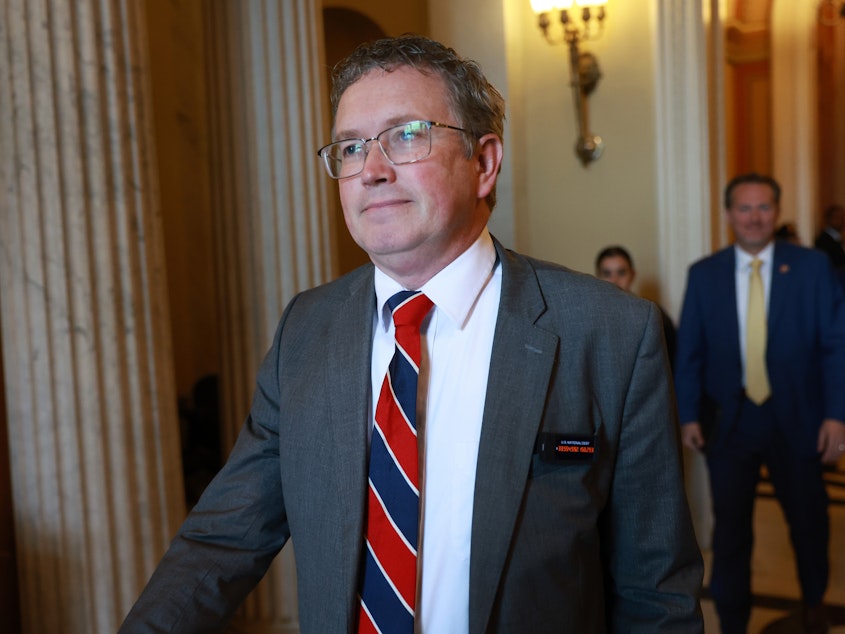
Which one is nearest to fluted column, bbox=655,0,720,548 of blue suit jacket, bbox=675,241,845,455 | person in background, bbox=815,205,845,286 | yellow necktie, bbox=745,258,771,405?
blue suit jacket, bbox=675,241,845,455

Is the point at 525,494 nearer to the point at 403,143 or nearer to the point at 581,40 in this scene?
the point at 403,143

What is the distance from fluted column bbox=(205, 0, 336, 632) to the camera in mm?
3271

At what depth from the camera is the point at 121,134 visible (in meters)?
2.40

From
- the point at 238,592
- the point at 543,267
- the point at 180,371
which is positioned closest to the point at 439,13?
the point at 180,371

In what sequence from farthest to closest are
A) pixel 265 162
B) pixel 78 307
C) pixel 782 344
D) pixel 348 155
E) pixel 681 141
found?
pixel 681 141 → pixel 782 344 → pixel 265 162 → pixel 78 307 → pixel 348 155

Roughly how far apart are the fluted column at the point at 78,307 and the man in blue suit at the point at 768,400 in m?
2.31

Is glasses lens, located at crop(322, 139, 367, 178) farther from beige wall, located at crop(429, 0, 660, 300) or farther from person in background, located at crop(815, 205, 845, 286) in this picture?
person in background, located at crop(815, 205, 845, 286)

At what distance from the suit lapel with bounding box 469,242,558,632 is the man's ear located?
0.20m

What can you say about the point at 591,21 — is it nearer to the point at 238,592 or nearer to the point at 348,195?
the point at 348,195

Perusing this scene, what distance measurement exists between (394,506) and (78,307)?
1313mm

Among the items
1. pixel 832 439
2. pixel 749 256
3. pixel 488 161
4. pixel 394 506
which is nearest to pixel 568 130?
pixel 749 256

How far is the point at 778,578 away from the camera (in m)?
4.59

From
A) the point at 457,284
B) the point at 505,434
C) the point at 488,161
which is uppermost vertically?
the point at 488,161

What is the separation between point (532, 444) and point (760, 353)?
276cm
